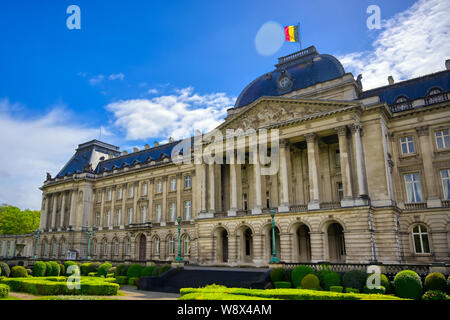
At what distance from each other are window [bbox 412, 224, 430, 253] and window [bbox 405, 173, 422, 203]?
2.63 meters

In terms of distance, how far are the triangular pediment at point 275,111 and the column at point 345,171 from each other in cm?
261

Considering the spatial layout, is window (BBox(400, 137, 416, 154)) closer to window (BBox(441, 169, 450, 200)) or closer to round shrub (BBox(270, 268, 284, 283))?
window (BBox(441, 169, 450, 200))

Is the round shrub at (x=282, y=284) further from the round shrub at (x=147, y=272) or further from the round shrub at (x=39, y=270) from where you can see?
the round shrub at (x=39, y=270)

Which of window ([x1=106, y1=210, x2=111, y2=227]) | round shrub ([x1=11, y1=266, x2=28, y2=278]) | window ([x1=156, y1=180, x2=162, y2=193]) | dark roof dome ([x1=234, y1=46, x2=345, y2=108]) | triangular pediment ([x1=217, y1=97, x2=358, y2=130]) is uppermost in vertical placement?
dark roof dome ([x1=234, y1=46, x2=345, y2=108])

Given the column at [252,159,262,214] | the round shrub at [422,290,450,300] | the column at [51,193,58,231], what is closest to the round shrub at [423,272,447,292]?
the round shrub at [422,290,450,300]

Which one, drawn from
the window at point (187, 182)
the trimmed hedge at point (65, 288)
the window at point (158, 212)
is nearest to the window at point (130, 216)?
the window at point (158, 212)

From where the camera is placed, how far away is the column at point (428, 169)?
3275cm

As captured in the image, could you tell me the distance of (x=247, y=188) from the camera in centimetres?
4388

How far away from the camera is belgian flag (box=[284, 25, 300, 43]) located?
143ft

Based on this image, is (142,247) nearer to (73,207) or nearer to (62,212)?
(73,207)

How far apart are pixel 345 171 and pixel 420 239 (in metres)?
9.27

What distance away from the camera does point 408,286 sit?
19969 mm
